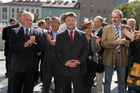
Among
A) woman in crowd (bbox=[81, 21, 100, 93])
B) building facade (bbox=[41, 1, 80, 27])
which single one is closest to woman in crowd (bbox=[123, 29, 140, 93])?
woman in crowd (bbox=[81, 21, 100, 93])

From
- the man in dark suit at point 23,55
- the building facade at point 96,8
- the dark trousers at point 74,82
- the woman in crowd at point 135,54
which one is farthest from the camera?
the building facade at point 96,8

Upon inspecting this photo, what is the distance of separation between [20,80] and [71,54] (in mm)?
1203

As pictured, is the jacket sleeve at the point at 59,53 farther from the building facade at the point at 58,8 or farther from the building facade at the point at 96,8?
the building facade at the point at 96,8

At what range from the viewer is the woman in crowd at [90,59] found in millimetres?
4352

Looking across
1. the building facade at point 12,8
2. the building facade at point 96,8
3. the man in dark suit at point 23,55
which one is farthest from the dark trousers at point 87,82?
the building facade at point 12,8

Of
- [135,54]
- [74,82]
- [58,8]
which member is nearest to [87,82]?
[74,82]

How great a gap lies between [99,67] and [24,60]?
5.58 feet

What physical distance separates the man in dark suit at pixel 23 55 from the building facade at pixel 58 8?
76617mm

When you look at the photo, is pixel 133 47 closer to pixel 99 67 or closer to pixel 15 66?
pixel 99 67

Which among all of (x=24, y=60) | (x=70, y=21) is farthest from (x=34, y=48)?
(x=70, y=21)

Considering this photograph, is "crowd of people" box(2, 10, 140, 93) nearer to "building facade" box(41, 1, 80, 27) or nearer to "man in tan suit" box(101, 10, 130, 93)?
"man in tan suit" box(101, 10, 130, 93)

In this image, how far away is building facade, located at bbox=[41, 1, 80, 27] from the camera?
79.6 meters

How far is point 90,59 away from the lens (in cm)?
441

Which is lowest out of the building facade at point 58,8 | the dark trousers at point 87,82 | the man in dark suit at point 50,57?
the dark trousers at point 87,82
